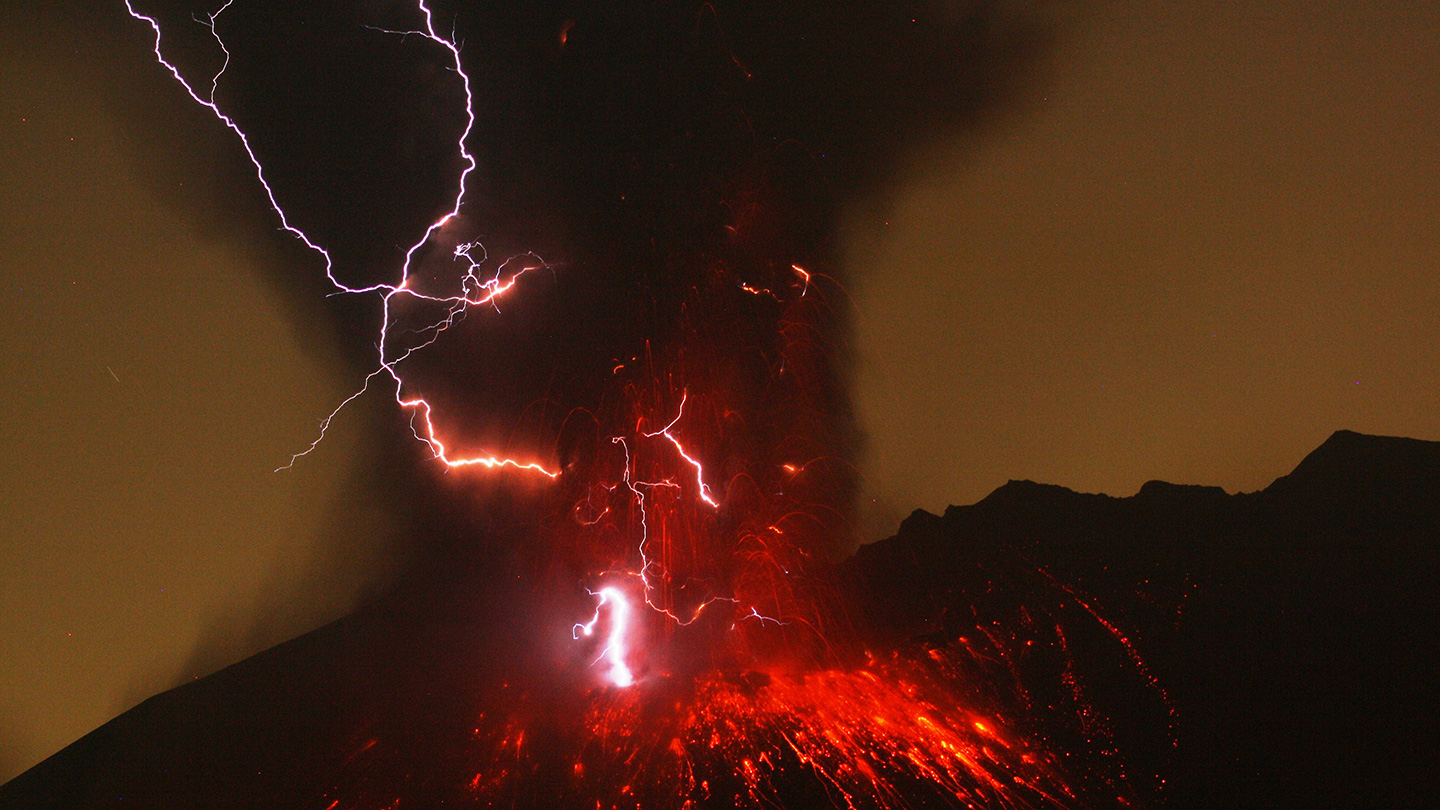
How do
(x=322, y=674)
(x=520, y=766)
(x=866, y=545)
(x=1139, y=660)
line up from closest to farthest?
(x=520, y=766)
(x=1139, y=660)
(x=322, y=674)
(x=866, y=545)

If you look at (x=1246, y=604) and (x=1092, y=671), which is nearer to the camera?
(x=1092, y=671)

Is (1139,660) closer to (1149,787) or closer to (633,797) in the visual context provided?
(1149,787)

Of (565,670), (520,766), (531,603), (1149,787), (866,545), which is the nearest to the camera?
(1149,787)

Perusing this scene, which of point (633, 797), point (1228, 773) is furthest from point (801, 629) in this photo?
point (1228, 773)

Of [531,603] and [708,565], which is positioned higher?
[531,603]

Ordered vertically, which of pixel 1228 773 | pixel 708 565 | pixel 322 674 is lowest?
pixel 1228 773

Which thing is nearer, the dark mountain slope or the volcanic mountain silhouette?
the dark mountain slope

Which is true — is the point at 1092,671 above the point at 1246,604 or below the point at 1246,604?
above

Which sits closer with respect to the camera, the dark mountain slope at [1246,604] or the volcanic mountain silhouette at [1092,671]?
the dark mountain slope at [1246,604]
